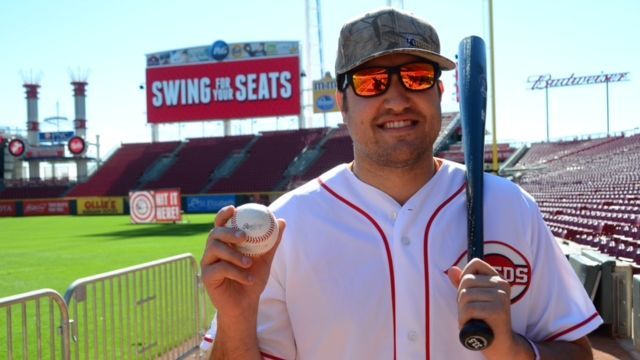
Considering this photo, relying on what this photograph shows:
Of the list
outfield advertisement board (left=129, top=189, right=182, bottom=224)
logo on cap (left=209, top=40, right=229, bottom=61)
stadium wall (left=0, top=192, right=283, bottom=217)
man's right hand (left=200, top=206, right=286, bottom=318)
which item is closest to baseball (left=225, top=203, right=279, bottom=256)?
man's right hand (left=200, top=206, right=286, bottom=318)

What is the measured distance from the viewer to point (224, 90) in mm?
37781

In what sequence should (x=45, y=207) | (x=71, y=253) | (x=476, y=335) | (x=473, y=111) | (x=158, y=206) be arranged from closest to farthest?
(x=476, y=335) → (x=473, y=111) → (x=71, y=253) → (x=158, y=206) → (x=45, y=207)

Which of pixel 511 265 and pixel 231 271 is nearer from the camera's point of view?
pixel 231 271

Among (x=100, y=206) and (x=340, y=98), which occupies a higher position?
(x=340, y=98)

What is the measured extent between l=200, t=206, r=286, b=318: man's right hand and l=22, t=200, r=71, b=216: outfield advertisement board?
3996cm

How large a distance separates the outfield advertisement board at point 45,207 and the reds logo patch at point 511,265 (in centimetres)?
4021

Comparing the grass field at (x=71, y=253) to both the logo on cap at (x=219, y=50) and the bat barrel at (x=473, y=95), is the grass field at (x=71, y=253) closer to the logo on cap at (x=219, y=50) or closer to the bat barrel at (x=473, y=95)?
the bat barrel at (x=473, y=95)

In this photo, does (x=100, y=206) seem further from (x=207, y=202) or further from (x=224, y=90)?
(x=224, y=90)

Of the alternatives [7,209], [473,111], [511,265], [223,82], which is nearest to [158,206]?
[223,82]

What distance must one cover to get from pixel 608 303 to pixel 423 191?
13.9ft

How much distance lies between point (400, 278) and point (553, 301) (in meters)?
0.42

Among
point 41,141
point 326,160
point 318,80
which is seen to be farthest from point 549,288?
point 41,141

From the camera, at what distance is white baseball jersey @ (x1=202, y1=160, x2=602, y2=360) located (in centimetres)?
157

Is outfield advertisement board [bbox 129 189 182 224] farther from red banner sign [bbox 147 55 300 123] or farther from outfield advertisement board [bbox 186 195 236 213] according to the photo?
red banner sign [bbox 147 55 300 123]
